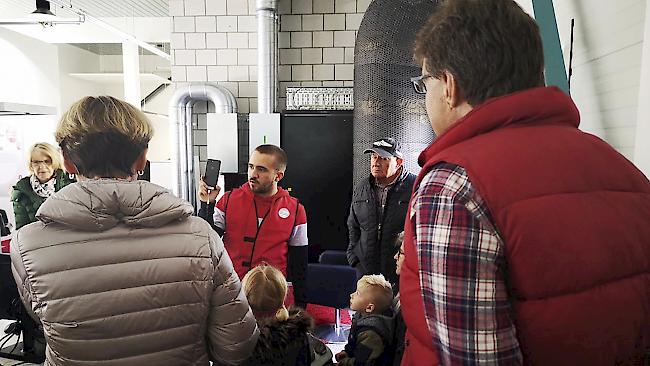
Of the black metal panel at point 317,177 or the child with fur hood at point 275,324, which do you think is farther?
the black metal panel at point 317,177

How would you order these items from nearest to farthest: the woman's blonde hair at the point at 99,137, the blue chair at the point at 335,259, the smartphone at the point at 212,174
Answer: the woman's blonde hair at the point at 99,137
the smartphone at the point at 212,174
the blue chair at the point at 335,259

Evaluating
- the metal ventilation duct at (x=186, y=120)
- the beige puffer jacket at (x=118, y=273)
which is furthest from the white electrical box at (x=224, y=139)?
the beige puffer jacket at (x=118, y=273)

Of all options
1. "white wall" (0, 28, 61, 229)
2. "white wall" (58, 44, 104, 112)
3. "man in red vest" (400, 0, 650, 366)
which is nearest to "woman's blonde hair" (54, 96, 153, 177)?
"man in red vest" (400, 0, 650, 366)

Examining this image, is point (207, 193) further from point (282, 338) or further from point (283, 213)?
point (282, 338)

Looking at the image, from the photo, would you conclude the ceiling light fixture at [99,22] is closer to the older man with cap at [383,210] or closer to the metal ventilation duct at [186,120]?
the metal ventilation duct at [186,120]

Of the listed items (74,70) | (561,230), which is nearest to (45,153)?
(561,230)

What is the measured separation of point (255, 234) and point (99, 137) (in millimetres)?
1401

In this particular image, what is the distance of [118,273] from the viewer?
1.09 metres

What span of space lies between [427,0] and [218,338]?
3094 millimetres

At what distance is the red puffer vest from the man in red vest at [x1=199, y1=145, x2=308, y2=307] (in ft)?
5.91

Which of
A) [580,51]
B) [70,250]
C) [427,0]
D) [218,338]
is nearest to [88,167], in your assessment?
[70,250]

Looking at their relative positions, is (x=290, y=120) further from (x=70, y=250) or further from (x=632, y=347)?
(x=632, y=347)

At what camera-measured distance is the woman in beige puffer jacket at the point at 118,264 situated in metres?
1.06

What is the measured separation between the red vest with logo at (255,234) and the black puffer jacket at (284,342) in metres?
0.87
